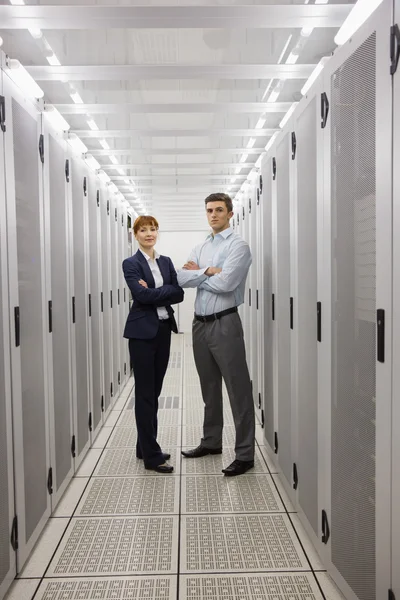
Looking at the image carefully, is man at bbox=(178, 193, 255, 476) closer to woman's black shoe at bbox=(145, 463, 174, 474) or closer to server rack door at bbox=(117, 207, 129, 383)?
woman's black shoe at bbox=(145, 463, 174, 474)

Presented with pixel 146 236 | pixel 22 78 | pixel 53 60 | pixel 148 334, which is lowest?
pixel 148 334

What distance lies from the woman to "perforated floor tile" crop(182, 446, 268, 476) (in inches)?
6.8

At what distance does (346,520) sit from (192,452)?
1.95 metres

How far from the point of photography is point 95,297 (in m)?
4.48

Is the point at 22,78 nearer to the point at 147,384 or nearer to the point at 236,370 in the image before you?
the point at 147,384

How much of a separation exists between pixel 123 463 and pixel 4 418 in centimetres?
184

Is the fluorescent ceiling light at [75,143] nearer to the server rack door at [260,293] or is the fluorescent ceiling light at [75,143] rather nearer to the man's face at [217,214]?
the man's face at [217,214]

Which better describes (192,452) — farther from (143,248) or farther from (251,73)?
(251,73)

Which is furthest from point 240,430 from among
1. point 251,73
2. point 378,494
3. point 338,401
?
point 251,73

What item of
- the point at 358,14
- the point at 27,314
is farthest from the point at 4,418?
the point at 358,14

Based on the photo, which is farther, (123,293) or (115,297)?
(123,293)

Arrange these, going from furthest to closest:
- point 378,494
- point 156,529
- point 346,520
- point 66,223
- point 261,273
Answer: point 261,273 → point 66,223 → point 156,529 → point 346,520 → point 378,494

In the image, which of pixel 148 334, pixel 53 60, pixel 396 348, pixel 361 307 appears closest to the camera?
pixel 396 348

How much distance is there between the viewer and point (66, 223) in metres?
3.37
